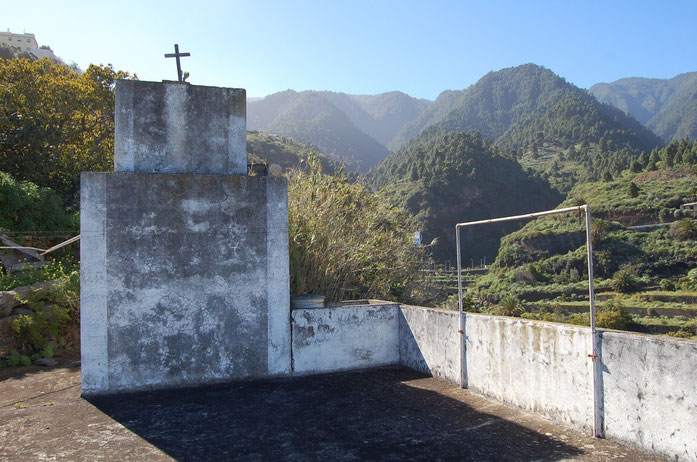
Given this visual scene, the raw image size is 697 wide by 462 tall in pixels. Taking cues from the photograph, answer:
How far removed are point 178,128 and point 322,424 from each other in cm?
387

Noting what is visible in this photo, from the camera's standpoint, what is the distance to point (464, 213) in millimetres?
80312

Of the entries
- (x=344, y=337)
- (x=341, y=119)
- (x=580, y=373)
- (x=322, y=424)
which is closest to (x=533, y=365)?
(x=580, y=373)

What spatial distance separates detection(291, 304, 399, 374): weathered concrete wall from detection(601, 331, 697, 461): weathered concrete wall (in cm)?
320

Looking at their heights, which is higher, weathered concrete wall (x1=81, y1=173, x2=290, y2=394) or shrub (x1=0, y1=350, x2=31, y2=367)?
weathered concrete wall (x1=81, y1=173, x2=290, y2=394)

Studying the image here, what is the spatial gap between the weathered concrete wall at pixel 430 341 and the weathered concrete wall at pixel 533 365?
0.24 meters

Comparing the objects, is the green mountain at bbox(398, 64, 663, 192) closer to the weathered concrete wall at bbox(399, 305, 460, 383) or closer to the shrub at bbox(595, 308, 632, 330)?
the shrub at bbox(595, 308, 632, 330)

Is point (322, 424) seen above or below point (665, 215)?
below

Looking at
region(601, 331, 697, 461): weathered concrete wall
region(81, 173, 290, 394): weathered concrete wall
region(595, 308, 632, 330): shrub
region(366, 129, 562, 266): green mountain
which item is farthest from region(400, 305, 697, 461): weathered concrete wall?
region(366, 129, 562, 266): green mountain

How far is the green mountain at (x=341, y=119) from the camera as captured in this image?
111 m

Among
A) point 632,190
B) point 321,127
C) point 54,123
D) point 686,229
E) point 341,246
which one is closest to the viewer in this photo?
point 341,246

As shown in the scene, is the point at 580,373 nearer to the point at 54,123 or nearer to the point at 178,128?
the point at 178,128

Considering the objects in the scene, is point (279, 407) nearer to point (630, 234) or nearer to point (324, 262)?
point (324, 262)

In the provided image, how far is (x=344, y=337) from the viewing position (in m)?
6.46

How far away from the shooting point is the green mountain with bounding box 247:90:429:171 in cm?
11112
